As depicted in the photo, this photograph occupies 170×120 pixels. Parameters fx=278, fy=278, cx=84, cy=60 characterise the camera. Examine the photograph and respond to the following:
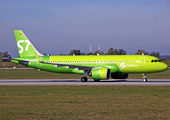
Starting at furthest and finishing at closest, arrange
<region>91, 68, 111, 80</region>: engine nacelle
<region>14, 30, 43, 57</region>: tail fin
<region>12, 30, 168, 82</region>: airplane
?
<region>14, 30, 43, 57</region>: tail fin
<region>12, 30, 168, 82</region>: airplane
<region>91, 68, 111, 80</region>: engine nacelle

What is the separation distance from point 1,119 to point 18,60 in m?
31.7

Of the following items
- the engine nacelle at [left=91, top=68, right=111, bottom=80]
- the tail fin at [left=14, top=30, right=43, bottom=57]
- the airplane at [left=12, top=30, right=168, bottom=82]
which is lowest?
the engine nacelle at [left=91, top=68, right=111, bottom=80]

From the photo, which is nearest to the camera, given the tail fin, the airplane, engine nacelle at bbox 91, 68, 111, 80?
engine nacelle at bbox 91, 68, 111, 80

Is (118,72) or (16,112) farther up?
(118,72)

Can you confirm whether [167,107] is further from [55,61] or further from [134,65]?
[55,61]

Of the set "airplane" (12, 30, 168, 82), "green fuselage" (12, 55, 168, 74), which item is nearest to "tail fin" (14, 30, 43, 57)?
"airplane" (12, 30, 168, 82)

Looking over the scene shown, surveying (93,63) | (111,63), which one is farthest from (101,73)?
(93,63)

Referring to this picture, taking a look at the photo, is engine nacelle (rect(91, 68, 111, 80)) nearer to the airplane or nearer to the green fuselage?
the airplane

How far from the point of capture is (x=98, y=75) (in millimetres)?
38844

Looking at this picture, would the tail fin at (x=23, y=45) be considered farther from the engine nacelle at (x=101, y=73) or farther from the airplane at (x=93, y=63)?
the engine nacelle at (x=101, y=73)

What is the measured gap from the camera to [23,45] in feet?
149

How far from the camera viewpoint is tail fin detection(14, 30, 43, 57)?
45.2 meters

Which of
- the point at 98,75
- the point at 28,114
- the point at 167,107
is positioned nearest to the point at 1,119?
the point at 28,114

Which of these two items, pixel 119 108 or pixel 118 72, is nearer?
pixel 119 108
